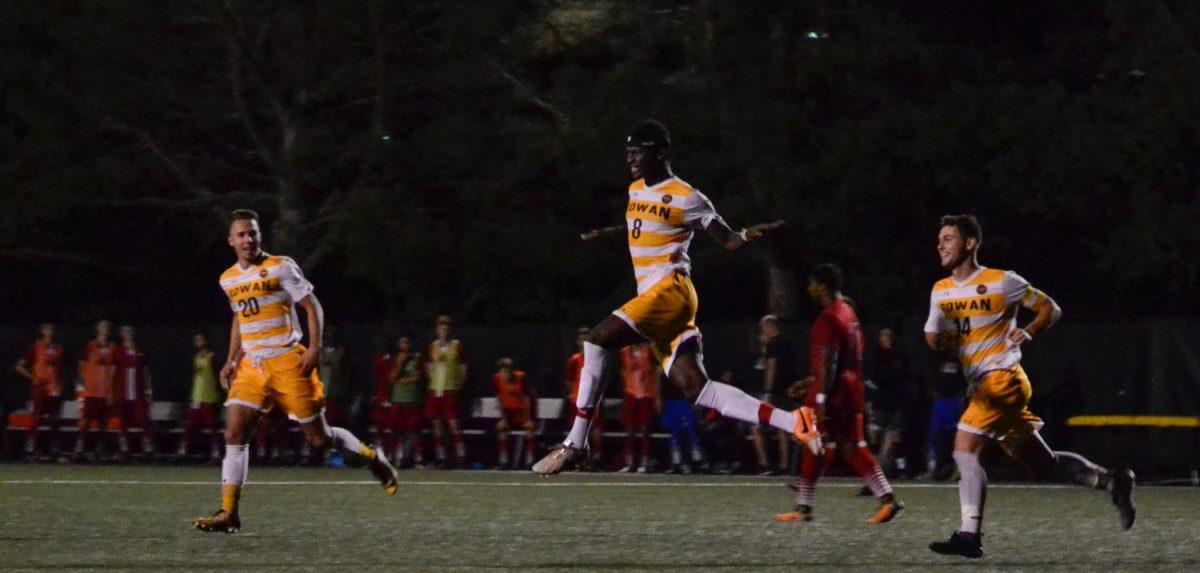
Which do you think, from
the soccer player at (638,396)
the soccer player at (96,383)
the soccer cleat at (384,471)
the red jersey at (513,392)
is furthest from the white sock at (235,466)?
the soccer player at (96,383)

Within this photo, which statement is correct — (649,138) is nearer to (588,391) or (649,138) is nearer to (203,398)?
(588,391)

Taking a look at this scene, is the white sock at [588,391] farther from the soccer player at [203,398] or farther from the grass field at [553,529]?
the soccer player at [203,398]

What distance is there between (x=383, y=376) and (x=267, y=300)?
502 inches

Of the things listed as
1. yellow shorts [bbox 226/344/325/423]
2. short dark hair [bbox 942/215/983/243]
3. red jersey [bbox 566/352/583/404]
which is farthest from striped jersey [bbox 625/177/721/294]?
red jersey [bbox 566/352/583/404]

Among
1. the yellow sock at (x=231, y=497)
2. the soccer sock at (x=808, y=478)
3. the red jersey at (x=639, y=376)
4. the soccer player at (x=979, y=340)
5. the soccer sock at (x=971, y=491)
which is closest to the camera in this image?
the soccer sock at (x=971, y=491)

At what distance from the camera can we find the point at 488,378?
27703mm

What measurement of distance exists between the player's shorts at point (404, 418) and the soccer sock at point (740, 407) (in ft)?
43.2

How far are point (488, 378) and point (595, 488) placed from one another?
388 inches

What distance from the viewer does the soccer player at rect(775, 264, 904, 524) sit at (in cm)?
1345

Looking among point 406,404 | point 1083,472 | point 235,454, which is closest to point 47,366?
point 406,404

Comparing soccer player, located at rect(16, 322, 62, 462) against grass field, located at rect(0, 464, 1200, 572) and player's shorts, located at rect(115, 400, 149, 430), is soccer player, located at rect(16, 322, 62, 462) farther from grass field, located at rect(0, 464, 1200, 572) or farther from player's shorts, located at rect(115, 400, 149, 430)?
grass field, located at rect(0, 464, 1200, 572)

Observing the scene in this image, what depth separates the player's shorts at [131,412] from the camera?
2541cm

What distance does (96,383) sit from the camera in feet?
82.7

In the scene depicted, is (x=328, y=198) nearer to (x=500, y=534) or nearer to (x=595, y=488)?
(x=595, y=488)
